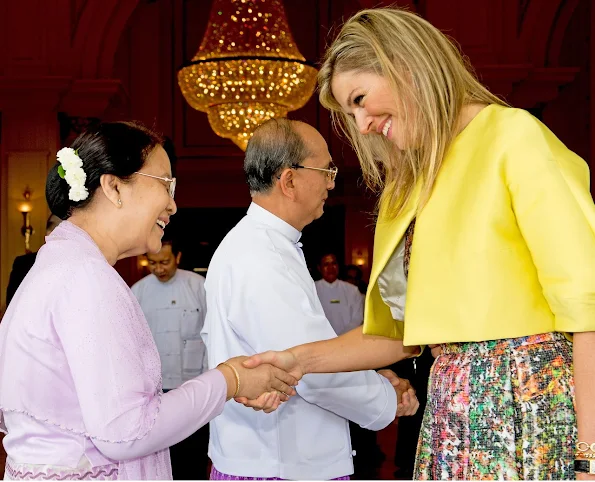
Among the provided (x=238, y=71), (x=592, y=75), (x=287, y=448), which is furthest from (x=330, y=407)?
(x=238, y=71)

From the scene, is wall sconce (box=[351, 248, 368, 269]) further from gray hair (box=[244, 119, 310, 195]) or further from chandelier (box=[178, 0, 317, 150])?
gray hair (box=[244, 119, 310, 195])

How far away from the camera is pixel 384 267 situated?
209 centimetres

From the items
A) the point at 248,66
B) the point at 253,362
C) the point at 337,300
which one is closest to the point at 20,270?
the point at 253,362

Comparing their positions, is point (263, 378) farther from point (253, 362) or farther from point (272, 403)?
point (272, 403)

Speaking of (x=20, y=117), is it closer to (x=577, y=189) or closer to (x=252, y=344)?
(x=252, y=344)

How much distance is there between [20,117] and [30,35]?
89 cm

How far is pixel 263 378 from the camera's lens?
2.34 meters

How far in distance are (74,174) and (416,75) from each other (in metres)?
0.84

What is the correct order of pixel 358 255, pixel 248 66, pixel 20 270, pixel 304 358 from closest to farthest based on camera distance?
1. pixel 304 358
2. pixel 20 270
3. pixel 248 66
4. pixel 358 255

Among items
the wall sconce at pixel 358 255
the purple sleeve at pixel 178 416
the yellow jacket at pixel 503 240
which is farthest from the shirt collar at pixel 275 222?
the wall sconce at pixel 358 255

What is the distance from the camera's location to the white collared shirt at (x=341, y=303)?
29.5 ft

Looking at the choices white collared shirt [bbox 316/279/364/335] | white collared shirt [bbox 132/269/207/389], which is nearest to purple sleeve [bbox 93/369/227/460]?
white collared shirt [bbox 132/269/207/389]

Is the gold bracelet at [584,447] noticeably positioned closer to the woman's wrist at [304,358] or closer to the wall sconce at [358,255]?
the woman's wrist at [304,358]

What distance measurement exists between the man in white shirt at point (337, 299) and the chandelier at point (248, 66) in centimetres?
209
